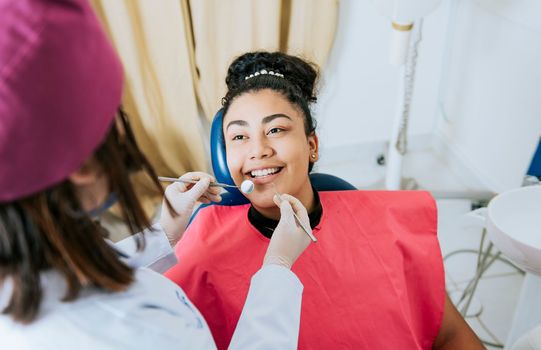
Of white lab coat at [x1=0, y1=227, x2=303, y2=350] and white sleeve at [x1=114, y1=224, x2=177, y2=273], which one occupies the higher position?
white lab coat at [x1=0, y1=227, x2=303, y2=350]

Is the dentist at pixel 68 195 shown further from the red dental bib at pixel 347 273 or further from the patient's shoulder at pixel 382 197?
the patient's shoulder at pixel 382 197

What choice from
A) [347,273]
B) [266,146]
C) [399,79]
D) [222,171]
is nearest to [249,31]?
[399,79]

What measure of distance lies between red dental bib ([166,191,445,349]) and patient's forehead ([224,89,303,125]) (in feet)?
0.99

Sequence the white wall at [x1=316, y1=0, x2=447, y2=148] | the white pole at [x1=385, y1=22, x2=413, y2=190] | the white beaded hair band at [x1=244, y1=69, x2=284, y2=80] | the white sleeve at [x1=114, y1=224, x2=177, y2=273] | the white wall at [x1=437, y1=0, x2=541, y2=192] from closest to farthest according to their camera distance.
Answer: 1. the white sleeve at [x1=114, y1=224, x2=177, y2=273]
2. the white beaded hair band at [x1=244, y1=69, x2=284, y2=80]
3. the white pole at [x1=385, y1=22, x2=413, y2=190]
4. the white wall at [x1=437, y1=0, x2=541, y2=192]
5. the white wall at [x1=316, y1=0, x2=447, y2=148]

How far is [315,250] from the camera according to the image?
114 centimetres

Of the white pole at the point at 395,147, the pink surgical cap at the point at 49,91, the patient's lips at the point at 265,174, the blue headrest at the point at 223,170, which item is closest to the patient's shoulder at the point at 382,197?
the blue headrest at the point at 223,170

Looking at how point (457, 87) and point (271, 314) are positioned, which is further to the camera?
point (457, 87)

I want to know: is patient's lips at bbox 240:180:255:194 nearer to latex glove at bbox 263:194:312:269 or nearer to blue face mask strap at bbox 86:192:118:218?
latex glove at bbox 263:194:312:269

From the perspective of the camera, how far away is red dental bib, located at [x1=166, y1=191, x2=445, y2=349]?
1.04 m

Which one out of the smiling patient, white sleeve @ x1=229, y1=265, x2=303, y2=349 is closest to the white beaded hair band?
the smiling patient

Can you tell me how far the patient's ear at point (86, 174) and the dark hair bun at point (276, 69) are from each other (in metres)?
0.78

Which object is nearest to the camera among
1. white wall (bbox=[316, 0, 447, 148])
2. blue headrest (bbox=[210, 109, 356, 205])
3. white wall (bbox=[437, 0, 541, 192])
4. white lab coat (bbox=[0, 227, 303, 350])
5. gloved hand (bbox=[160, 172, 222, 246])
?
white lab coat (bbox=[0, 227, 303, 350])

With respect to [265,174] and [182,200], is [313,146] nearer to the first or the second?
[265,174]

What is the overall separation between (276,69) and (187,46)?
949mm
